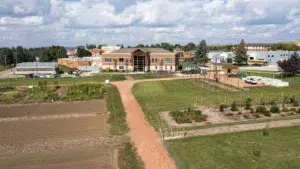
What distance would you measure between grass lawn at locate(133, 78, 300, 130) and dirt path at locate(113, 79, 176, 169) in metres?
0.79

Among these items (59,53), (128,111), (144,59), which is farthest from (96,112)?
(59,53)

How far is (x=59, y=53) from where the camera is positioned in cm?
11262

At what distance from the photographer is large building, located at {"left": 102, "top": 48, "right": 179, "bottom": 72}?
68.9 m

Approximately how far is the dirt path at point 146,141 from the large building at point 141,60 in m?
37.2

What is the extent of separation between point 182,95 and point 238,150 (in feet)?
62.3

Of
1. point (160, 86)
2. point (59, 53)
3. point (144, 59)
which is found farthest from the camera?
point (59, 53)

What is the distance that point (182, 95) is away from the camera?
3606 cm

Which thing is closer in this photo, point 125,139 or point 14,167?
point 14,167

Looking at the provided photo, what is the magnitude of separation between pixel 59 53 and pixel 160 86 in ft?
256

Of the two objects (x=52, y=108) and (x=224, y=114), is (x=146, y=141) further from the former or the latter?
(x=52, y=108)

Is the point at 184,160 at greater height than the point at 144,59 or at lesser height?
lesser

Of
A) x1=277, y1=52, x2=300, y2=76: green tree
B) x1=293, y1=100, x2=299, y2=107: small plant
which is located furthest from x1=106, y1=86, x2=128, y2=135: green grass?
x1=277, y1=52, x2=300, y2=76: green tree

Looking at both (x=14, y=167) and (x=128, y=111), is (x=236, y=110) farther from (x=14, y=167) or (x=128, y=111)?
(x=14, y=167)

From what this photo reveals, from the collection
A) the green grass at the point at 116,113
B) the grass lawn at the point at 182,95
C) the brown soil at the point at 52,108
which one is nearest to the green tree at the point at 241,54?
the grass lawn at the point at 182,95
